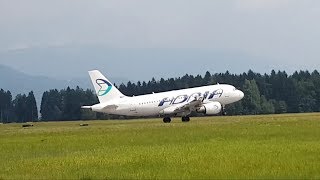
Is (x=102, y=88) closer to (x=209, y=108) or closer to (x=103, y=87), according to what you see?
(x=103, y=87)

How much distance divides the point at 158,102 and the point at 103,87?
7.53 metres

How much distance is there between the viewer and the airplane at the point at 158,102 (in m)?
81.7

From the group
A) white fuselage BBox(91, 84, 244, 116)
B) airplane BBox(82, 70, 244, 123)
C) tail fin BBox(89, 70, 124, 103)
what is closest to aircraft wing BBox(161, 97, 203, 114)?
airplane BBox(82, 70, 244, 123)

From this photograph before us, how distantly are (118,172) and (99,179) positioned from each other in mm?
1732

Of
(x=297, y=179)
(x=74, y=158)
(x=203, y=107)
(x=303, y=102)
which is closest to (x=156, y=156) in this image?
(x=74, y=158)

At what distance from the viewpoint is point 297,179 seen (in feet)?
61.3

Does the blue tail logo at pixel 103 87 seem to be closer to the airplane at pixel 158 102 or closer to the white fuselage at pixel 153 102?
the airplane at pixel 158 102

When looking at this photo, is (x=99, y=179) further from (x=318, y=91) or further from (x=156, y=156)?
(x=318, y=91)

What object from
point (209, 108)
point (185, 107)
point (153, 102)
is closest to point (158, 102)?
point (153, 102)

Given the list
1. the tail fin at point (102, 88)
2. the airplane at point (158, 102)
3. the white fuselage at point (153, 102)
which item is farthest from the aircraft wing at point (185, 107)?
the tail fin at point (102, 88)

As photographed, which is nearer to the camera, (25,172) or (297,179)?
(297,179)

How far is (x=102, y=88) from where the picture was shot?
82500 millimetres

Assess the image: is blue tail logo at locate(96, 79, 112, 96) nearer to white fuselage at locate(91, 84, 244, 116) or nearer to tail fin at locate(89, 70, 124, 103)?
tail fin at locate(89, 70, 124, 103)

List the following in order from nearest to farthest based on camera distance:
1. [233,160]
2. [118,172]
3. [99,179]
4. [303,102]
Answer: [99,179]
[118,172]
[233,160]
[303,102]
